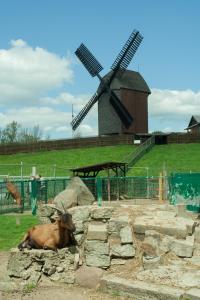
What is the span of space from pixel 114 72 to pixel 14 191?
44.8m

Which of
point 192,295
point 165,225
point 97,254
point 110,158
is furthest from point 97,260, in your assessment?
point 110,158

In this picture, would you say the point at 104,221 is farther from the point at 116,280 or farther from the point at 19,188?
the point at 19,188

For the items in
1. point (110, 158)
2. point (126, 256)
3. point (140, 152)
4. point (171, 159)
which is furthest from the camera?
point (140, 152)

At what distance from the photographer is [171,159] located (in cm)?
5603

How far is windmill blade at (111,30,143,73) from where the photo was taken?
216ft

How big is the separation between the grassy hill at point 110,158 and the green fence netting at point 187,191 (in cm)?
2802

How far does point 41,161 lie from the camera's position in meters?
60.0

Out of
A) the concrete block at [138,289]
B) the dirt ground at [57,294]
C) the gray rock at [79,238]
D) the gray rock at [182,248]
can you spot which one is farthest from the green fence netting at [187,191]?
the dirt ground at [57,294]

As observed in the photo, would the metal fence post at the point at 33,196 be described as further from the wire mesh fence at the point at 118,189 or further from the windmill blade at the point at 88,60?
the windmill blade at the point at 88,60

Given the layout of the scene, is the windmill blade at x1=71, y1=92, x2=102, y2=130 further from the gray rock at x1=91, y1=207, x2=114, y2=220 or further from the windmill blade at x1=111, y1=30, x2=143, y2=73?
the gray rock at x1=91, y1=207, x2=114, y2=220

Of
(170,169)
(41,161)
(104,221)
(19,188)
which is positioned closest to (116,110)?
(41,161)

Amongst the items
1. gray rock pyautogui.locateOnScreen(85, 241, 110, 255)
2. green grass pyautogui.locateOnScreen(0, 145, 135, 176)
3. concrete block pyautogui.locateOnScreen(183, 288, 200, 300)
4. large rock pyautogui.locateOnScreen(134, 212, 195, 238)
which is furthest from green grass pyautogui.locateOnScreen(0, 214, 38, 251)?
green grass pyautogui.locateOnScreen(0, 145, 135, 176)

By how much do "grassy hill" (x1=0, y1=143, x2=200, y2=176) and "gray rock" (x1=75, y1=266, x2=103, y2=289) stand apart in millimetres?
38244

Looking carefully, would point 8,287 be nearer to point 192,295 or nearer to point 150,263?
point 150,263
